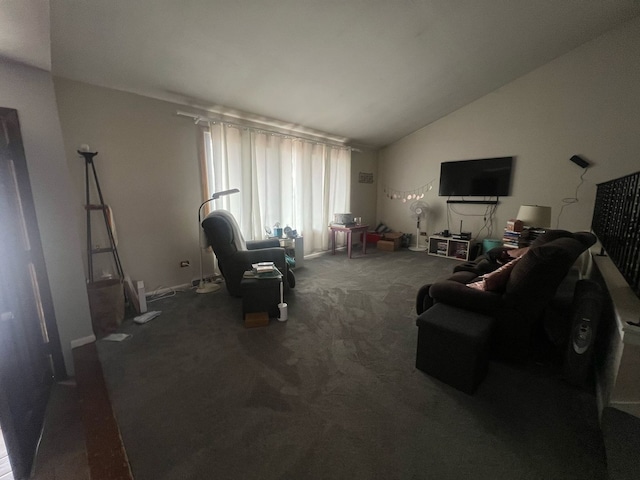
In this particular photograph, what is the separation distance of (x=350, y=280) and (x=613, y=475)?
8.90ft

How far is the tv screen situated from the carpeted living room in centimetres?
5

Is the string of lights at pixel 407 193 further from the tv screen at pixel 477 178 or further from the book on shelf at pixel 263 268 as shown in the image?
the book on shelf at pixel 263 268

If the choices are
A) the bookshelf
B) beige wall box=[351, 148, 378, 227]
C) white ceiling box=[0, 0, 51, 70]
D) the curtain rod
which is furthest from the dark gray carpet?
beige wall box=[351, 148, 378, 227]

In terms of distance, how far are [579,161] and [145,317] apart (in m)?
5.99

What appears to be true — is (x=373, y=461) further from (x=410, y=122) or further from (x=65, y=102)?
(x=410, y=122)

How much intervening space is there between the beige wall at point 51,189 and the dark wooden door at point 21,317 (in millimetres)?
48

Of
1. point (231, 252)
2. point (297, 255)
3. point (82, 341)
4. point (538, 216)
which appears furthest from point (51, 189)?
point (538, 216)

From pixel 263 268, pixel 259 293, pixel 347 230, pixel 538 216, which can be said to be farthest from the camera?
pixel 347 230

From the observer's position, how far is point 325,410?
1479 mm

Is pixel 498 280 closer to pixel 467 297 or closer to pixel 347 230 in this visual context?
pixel 467 297

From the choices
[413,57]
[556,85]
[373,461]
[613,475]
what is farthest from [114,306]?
[556,85]

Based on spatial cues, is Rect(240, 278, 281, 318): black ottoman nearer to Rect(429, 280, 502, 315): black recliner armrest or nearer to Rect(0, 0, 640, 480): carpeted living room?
Rect(0, 0, 640, 480): carpeted living room

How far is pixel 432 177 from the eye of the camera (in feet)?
17.6

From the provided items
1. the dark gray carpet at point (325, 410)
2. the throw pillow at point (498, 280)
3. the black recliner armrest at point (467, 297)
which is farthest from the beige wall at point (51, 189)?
the throw pillow at point (498, 280)
